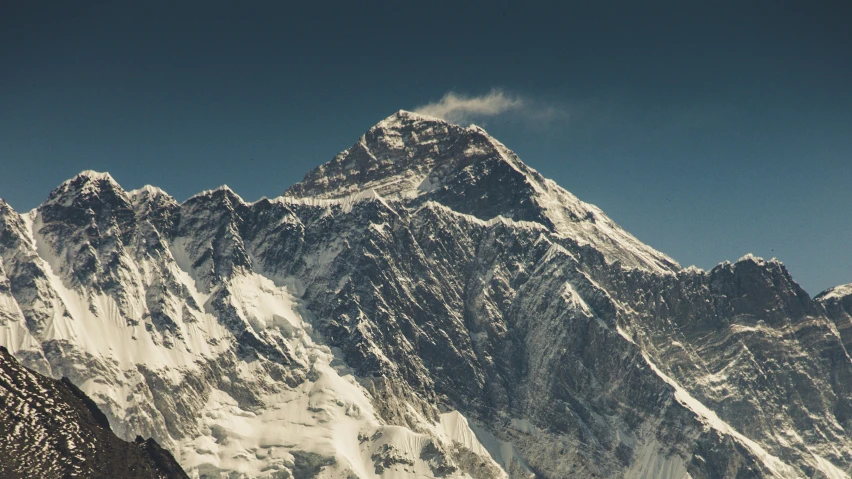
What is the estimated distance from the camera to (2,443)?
200 metres

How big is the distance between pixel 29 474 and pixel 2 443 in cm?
799

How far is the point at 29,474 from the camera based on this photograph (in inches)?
7731
